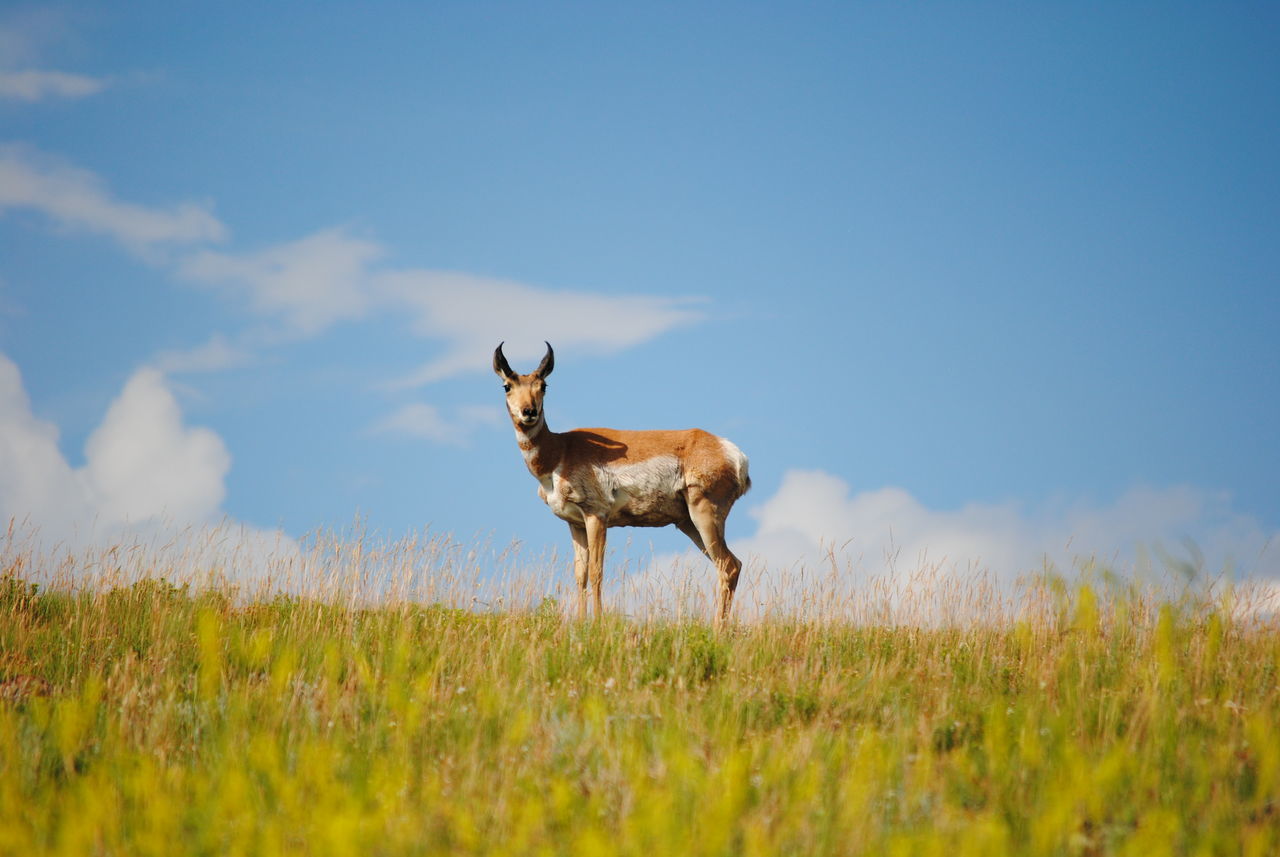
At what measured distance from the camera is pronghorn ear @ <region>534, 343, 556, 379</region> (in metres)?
13.9

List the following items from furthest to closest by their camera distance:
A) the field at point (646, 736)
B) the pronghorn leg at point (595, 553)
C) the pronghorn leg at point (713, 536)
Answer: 1. the pronghorn leg at point (713, 536)
2. the pronghorn leg at point (595, 553)
3. the field at point (646, 736)

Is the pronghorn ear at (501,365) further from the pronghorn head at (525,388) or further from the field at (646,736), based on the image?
the field at (646,736)

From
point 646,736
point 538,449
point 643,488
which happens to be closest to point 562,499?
point 538,449

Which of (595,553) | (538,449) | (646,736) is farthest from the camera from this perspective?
(538,449)

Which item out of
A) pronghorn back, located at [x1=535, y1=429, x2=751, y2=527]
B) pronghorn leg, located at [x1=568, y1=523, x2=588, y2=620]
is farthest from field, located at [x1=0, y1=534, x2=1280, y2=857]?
pronghorn back, located at [x1=535, y1=429, x2=751, y2=527]

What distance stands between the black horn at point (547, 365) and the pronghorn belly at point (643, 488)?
156cm

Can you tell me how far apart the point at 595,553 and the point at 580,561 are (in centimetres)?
41

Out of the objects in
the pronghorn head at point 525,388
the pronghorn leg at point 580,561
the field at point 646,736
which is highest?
the pronghorn head at point 525,388

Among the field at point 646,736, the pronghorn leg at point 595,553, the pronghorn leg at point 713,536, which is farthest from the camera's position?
the pronghorn leg at point 713,536

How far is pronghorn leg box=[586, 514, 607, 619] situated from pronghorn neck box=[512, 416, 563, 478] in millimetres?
987

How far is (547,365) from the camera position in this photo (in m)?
14.0

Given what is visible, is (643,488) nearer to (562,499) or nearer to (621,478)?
(621,478)

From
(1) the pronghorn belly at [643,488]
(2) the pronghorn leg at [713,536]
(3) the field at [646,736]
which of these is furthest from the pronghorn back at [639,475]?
(3) the field at [646,736]

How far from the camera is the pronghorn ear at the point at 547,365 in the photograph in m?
13.9
